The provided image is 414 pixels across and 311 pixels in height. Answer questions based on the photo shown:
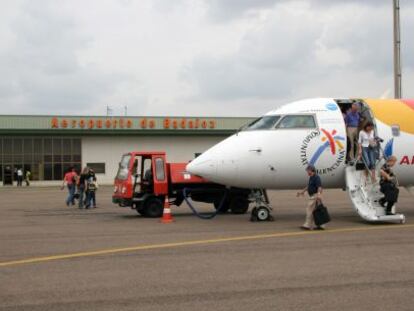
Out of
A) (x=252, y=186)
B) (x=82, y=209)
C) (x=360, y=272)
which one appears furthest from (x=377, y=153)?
(x=82, y=209)

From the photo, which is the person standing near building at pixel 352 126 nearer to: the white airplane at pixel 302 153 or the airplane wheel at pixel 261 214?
the white airplane at pixel 302 153

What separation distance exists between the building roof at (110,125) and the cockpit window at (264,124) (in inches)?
1663

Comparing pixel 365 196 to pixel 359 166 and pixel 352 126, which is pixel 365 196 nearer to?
pixel 359 166

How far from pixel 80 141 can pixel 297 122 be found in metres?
44.8

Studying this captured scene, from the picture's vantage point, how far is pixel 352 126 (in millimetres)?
17109

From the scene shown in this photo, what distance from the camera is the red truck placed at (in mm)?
19969

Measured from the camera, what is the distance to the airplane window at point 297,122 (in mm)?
16656

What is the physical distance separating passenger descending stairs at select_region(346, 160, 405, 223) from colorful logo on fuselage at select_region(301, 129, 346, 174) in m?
0.49

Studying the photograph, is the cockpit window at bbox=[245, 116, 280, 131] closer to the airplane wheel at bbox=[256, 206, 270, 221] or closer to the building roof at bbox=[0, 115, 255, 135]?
the airplane wheel at bbox=[256, 206, 270, 221]

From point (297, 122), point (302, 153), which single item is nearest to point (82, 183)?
point (297, 122)

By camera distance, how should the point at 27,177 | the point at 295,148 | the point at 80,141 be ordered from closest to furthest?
1. the point at 295,148
2. the point at 27,177
3. the point at 80,141

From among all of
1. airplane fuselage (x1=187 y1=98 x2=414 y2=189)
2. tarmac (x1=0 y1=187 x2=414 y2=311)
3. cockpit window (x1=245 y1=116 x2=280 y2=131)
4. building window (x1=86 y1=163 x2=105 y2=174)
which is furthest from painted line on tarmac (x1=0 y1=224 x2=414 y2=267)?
building window (x1=86 y1=163 x2=105 y2=174)

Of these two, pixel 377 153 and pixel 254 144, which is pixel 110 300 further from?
pixel 377 153

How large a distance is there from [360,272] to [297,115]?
8.03 m
